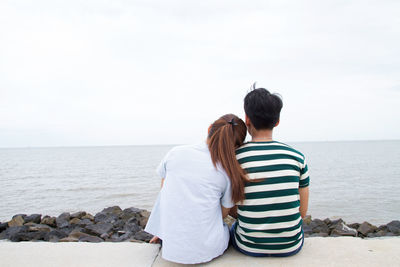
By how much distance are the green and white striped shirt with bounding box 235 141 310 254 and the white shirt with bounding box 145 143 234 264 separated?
0.67ft

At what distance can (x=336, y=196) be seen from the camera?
14.4 meters

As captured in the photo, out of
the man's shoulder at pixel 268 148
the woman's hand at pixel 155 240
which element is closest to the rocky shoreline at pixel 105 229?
the woman's hand at pixel 155 240

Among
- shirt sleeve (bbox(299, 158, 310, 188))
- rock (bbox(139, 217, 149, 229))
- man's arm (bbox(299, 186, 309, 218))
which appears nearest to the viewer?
shirt sleeve (bbox(299, 158, 310, 188))

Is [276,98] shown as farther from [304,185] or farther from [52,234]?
[52,234]

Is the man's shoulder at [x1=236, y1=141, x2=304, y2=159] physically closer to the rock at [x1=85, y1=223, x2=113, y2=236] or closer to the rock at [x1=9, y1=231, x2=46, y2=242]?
the rock at [x1=9, y1=231, x2=46, y2=242]

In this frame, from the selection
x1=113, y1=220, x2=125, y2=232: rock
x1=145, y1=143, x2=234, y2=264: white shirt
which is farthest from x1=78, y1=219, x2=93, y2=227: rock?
x1=145, y1=143, x2=234, y2=264: white shirt

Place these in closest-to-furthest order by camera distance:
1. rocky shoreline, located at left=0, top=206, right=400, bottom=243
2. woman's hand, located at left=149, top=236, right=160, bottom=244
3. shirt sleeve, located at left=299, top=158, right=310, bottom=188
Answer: shirt sleeve, located at left=299, top=158, right=310, bottom=188 < woman's hand, located at left=149, top=236, right=160, bottom=244 < rocky shoreline, located at left=0, top=206, right=400, bottom=243

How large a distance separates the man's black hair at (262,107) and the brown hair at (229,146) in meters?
0.13

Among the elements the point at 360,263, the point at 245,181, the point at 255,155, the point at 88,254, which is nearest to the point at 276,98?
the point at 255,155

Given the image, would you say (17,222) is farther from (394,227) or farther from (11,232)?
(394,227)

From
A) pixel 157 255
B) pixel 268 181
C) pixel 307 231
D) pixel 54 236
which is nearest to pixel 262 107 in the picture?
pixel 268 181

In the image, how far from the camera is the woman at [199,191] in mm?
2293

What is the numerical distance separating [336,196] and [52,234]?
42.6 feet

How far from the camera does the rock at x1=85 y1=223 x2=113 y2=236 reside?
585cm
